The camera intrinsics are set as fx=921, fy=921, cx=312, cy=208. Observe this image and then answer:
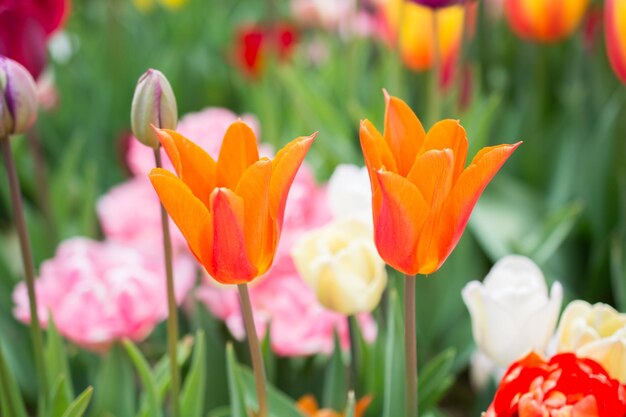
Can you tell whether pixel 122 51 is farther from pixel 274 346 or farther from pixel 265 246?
pixel 265 246

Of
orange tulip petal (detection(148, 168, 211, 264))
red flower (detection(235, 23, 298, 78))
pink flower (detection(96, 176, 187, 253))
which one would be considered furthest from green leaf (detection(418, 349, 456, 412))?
red flower (detection(235, 23, 298, 78))

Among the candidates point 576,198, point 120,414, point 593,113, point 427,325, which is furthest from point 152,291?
point 593,113

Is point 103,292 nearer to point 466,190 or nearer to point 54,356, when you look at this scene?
point 54,356

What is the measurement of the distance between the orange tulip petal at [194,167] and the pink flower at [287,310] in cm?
28

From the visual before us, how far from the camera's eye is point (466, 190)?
18.3 inches

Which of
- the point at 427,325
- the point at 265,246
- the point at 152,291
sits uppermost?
the point at 265,246

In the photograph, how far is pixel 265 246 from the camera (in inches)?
19.4

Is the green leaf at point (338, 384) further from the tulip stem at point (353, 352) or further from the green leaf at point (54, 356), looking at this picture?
the green leaf at point (54, 356)

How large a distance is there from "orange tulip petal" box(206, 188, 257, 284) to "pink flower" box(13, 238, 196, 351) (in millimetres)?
321

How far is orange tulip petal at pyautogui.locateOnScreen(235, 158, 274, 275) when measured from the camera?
1.51 ft

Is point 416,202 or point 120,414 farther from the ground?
point 416,202

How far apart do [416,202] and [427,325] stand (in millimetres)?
542

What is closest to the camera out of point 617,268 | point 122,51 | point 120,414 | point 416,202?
point 416,202

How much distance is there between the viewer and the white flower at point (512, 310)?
577 mm
